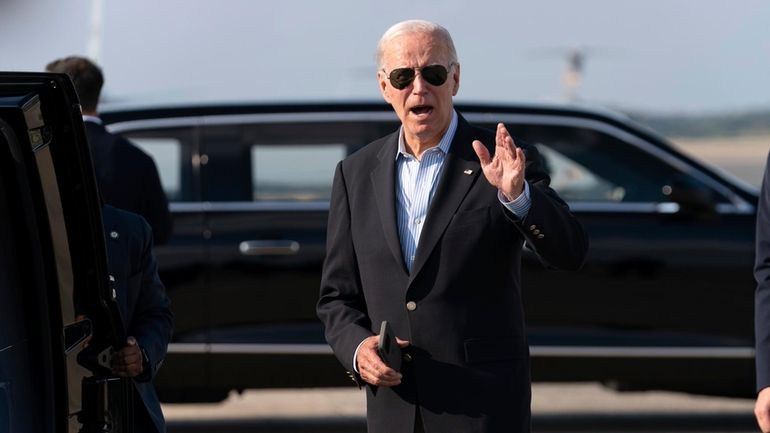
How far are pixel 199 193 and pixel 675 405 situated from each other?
10.9 feet

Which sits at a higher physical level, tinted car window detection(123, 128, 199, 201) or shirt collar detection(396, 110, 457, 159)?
Result: shirt collar detection(396, 110, 457, 159)

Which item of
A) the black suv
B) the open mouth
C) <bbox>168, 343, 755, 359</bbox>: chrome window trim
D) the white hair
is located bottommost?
<bbox>168, 343, 755, 359</bbox>: chrome window trim

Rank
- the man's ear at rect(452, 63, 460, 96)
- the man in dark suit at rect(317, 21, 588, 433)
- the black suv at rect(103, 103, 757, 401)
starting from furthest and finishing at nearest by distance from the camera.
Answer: the black suv at rect(103, 103, 757, 401), the man's ear at rect(452, 63, 460, 96), the man in dark suit at rect(317, 21, 588, 433)

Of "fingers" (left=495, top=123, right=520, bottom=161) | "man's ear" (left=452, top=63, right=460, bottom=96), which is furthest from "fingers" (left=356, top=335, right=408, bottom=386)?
"man's ear" (left=452, top=63, right=460, bottom=96)

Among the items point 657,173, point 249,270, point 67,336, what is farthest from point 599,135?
point 67,336

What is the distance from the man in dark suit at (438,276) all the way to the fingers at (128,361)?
1.75ft

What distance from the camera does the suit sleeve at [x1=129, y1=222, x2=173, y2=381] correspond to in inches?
163

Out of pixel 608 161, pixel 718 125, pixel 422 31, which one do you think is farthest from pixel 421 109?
pixel 718 125

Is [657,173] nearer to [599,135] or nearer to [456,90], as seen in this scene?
[599,135]

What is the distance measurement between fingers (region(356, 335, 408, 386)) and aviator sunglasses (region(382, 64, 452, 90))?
0.67 metres

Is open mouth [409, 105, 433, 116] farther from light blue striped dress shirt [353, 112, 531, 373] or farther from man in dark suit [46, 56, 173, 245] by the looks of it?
man in dark suit [46, 56, 173, 245]

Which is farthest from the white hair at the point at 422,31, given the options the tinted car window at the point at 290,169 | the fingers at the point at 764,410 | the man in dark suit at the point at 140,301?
the tinted car window at the point at 290,169

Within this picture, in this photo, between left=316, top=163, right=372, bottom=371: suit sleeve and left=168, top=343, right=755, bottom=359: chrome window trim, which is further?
left=168, top=343, right=755, bottom=359: chrome window trim

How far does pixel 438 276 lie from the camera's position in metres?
3.97
